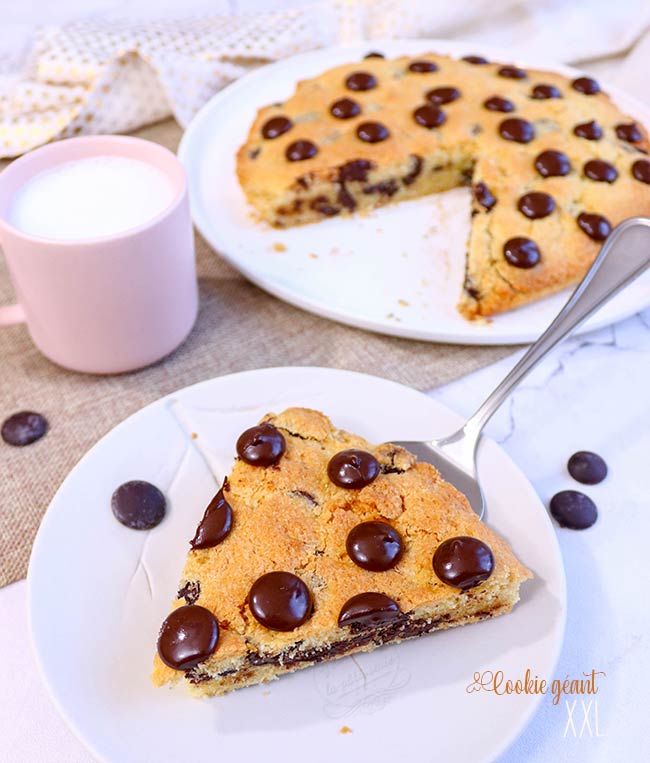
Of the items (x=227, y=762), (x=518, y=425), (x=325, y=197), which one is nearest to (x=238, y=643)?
(x=227, y=762)

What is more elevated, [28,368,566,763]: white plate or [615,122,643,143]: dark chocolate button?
[615,122,643,143]: dark chocolate button

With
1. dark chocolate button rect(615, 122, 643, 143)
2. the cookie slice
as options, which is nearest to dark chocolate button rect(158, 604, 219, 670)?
the cookie slice

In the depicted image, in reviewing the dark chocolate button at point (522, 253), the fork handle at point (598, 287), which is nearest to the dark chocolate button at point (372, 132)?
the dark chocolate button at point (522, 253)

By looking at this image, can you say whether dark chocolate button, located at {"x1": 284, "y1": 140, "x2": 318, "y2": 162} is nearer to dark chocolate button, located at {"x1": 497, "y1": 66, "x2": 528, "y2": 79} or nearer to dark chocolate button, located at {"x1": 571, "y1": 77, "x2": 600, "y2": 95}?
dark chocolate button, located at {"x1": 497, "y1": 66, "x2": 528, "y2": 79}

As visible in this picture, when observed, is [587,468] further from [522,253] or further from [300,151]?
[300,151]

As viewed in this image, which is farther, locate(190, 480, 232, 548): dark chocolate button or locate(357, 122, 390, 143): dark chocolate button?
locate(357, 122, 390, 143): dark chocolate button

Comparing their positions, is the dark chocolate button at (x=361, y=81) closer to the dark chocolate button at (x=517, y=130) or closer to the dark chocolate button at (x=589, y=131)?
the dark chocolate button at (x=517, y=130)

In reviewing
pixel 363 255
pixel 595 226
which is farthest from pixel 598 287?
pixel 363 255
